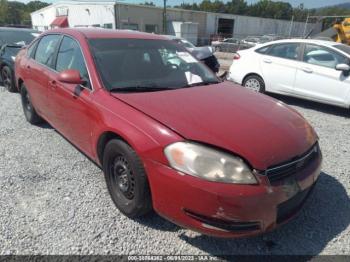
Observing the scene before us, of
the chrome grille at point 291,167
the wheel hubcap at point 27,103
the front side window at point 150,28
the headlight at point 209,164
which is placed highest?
the headlight at point 209,164

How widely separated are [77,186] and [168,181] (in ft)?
4.98

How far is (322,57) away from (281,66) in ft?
2.77

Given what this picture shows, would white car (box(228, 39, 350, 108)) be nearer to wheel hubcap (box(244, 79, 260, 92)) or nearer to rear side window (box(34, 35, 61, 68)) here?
wheel hubcap (box(244, 79, 260, 92))

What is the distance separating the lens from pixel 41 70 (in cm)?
417

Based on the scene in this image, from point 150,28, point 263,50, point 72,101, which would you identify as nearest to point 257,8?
point 150,28

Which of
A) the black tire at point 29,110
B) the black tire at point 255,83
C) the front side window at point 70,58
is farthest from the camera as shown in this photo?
the black tire at point 255,83

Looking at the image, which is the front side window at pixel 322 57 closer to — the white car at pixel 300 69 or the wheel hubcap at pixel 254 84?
the white car at pixel 300 69

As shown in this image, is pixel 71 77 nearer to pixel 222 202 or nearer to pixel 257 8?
pixel 222 202

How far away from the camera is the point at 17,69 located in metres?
5.27

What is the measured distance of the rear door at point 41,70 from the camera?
13.3ft

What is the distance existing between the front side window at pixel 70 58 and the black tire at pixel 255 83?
4679 millimetres

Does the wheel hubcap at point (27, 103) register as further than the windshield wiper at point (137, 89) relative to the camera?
Yes

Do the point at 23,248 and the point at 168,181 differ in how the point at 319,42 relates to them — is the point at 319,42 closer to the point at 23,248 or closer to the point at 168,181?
the point at 168,181

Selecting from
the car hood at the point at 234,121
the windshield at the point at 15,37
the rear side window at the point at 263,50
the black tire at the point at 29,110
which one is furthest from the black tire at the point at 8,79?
the rear side window at the point at 263,50
